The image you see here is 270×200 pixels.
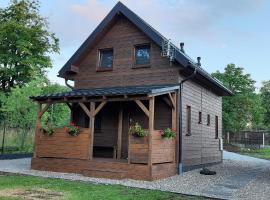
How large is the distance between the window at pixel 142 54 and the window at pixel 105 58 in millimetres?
1391

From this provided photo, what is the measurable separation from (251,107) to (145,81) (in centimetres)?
2389

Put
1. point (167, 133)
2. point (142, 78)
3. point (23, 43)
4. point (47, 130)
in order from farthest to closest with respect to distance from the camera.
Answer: point (23, 43) → point (142, 78) → point (47, 130) → point (167, 133)

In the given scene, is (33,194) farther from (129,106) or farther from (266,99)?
(266,99)

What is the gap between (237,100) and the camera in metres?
34.6

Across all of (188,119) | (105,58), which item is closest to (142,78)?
(105,58)

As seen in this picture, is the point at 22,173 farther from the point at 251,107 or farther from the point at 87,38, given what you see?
the point at 251,107

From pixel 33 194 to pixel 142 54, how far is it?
27.8 ft

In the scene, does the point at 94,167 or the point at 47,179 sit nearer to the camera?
the point at 47,179

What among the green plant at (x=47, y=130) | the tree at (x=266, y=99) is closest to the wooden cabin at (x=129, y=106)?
the green plant at (x=47, y=130)

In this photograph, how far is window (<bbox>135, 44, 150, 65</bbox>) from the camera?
48.0ft

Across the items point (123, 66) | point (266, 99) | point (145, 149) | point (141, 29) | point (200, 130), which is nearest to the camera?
point (145, 149)

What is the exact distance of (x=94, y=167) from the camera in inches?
480

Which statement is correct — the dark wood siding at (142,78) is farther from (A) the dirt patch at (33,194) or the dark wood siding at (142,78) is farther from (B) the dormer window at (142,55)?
(A) the dirt patch at (33,194)

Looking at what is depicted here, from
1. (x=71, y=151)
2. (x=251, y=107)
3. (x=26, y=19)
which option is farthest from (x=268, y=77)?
(x=71, y=151)
